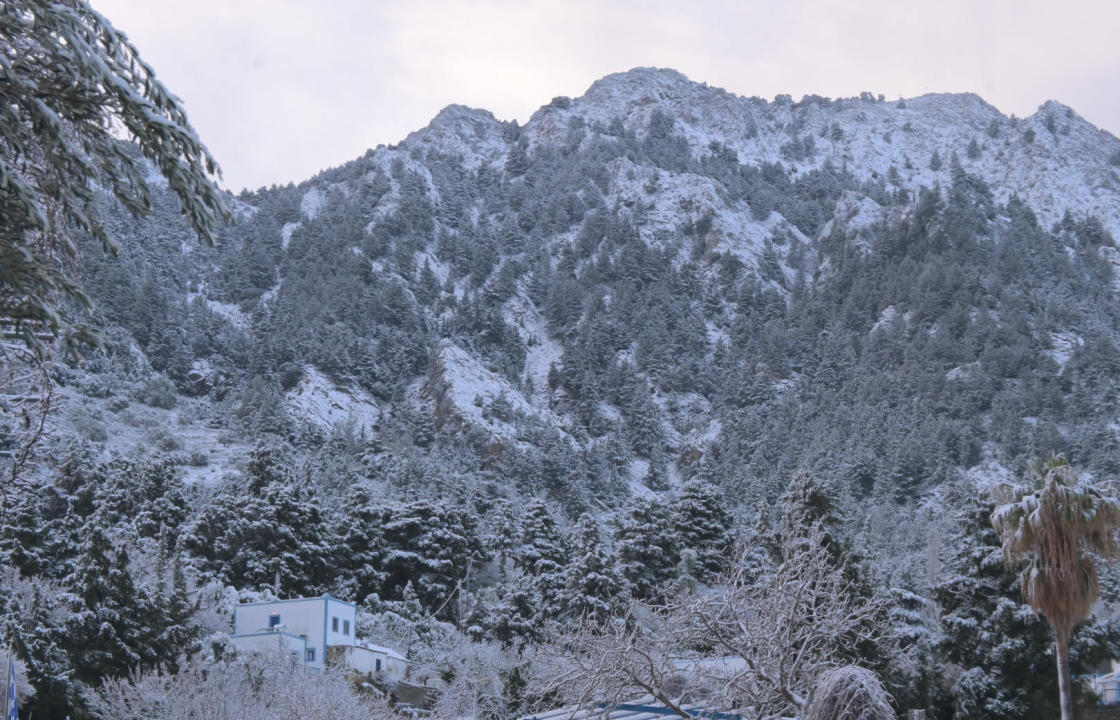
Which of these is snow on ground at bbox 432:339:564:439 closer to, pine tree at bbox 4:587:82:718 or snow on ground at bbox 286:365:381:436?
snow on ground at bbox 286:365:381:436

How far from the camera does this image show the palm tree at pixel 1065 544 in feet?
84.5

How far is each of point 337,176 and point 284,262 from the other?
111 feet

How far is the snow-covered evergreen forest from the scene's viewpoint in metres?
35.2

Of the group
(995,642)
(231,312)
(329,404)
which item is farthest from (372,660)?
(231,312)

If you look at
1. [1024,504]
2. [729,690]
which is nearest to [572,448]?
[1024,504]

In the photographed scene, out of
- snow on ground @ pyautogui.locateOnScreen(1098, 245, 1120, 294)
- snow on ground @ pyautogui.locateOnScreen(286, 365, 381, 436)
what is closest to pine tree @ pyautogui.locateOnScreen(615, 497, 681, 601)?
snow on ground @ pyautogui.locateOnScreen(286, 365, 381, 436)

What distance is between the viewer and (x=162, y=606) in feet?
134

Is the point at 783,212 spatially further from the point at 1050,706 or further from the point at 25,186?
the point at 25,186

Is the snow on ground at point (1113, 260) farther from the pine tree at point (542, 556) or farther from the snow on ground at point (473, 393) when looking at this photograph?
the pine tree at point (542, 556)

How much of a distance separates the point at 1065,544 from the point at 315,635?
2859 centimetres

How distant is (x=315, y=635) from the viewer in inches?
1786

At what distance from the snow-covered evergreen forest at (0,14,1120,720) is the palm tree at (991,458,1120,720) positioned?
352 centimetres

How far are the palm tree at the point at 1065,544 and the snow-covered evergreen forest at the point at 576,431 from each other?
352cm

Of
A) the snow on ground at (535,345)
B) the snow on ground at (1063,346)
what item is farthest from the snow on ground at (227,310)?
the snow on ground at (1063,346)
